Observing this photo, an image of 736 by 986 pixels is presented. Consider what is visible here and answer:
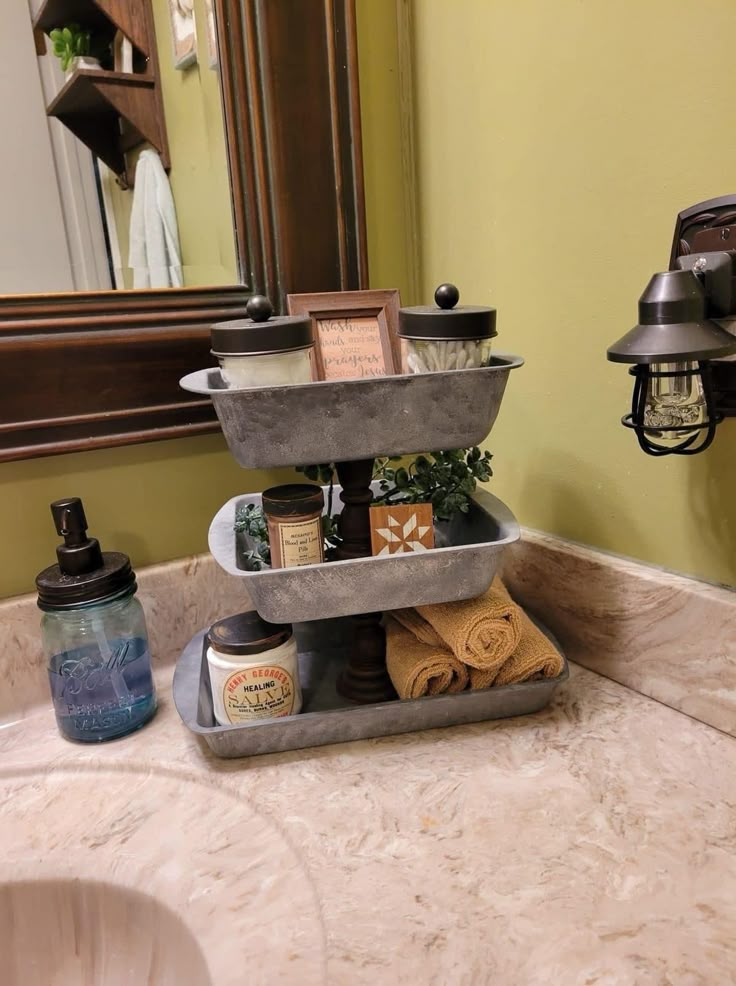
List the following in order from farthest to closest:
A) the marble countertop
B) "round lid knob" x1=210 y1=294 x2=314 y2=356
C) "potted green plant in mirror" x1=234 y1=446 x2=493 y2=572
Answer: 1. "potted green plant in mirror" x1=234 y1=446 x2=493 y2=572
2. "round lid knob" x1=210 y1=294 x2=314 y2=356
3. the marble countertop

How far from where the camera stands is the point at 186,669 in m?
0.65

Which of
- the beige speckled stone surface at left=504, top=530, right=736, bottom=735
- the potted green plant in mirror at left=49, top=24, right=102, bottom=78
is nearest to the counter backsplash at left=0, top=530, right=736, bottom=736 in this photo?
the beige speckled stone surface at left=504, top=530, right=736, bottom=735

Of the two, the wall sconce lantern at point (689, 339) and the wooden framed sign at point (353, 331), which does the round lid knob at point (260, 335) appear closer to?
the wooden framed sign at point (353, 331)

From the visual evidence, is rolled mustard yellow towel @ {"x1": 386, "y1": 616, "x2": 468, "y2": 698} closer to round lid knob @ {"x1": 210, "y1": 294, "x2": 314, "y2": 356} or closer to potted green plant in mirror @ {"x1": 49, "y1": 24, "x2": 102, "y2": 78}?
round lid knob @ {"x1": 210, "y1": 294, "x2": 314, "y2": 356}

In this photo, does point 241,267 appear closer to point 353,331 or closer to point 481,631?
point 353,331

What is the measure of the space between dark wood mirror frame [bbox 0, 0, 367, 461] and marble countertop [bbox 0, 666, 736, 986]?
0.28m

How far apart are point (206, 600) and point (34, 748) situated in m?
0.20

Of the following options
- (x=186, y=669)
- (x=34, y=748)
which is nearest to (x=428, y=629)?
(x=186, y=669)

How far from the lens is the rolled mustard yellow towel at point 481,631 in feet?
1.79

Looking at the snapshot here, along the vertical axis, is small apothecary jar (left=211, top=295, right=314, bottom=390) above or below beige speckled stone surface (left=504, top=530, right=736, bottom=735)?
above

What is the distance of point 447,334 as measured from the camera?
1.70 feet

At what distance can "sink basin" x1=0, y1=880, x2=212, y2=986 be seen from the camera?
0.47 meters

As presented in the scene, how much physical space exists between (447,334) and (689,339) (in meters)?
0.17

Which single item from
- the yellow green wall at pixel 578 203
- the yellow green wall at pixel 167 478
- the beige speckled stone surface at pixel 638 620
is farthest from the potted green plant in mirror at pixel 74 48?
the beige speckled stone surface at pixel 638 620
